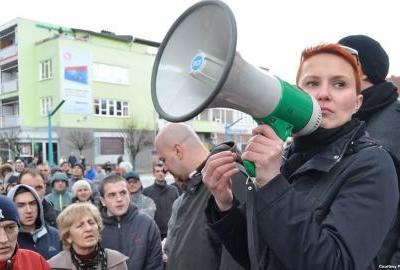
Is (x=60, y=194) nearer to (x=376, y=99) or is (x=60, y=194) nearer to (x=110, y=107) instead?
(x=376, y=99)

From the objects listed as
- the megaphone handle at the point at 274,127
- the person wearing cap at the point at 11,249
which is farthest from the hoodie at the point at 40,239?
the megaphone handle at the point at 274,127

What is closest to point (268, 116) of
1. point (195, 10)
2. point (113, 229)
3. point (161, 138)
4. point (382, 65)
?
point (195, 10)

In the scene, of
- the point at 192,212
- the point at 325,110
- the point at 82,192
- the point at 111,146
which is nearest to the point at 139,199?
the point at 82,192

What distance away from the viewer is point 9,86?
3594 centimetres

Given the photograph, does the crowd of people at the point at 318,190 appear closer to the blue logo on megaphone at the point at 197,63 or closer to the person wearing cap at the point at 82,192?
the blue logo on megaphone at the point at 197,63

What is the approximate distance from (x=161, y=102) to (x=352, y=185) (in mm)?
674

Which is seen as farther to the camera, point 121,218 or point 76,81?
point 76,81

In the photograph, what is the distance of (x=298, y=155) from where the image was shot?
5.08 ft

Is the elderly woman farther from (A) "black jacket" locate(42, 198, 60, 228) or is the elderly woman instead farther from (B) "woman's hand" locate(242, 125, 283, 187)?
(B) "woman's hand" locate(242, 125, 283, 187)

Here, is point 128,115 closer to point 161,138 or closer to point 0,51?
point 0,51

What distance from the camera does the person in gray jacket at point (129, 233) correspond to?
391 cm

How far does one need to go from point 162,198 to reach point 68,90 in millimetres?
29100

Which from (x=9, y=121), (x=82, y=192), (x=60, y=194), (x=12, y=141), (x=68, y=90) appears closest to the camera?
(x=82, y=192)

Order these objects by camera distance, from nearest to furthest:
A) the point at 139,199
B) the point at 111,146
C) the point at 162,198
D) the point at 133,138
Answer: the point at 139,199 < the point at 162,198 < the point at 133,138 < the point at 111,146
